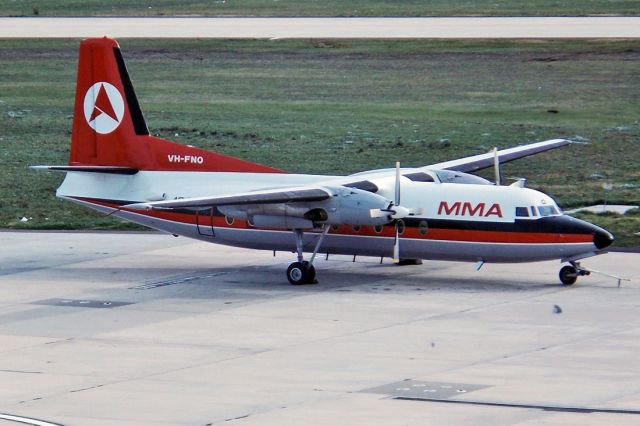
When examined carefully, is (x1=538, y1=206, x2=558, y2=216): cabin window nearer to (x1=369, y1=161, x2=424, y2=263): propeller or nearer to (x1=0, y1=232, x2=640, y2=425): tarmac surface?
(x1=0, y1=232, x2=640, y2=425): tarmac surface

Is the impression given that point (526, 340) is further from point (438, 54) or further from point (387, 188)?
point (438, 54)

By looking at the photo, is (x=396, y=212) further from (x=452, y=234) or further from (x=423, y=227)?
(x=452, y=234)

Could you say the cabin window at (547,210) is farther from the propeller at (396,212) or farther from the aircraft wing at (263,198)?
the aircraft wing at (263,198)

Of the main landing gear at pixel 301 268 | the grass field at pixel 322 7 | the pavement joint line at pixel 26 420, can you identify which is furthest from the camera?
the grass field at pixel 322 7

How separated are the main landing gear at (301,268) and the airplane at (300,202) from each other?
0.10 ft

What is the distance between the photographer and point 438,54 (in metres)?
75.6

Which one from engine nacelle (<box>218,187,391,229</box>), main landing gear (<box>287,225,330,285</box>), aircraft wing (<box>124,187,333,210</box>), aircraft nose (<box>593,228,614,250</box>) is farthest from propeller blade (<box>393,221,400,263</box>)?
aircraft nose (<box>593,228,614,250</box>)

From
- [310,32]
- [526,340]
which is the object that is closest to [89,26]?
[310,32]

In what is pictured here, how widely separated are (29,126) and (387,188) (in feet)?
104

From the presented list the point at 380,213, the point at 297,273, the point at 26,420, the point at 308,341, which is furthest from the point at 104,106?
the point at 26,420

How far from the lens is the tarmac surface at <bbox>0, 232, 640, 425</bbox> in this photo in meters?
21.0

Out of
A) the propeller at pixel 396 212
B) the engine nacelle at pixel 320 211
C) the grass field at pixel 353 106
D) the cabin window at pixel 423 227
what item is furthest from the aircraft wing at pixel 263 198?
the grass field at pixel 353 106

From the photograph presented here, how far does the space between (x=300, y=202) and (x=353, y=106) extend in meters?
31.5

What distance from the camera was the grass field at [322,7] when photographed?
92.5 meters
